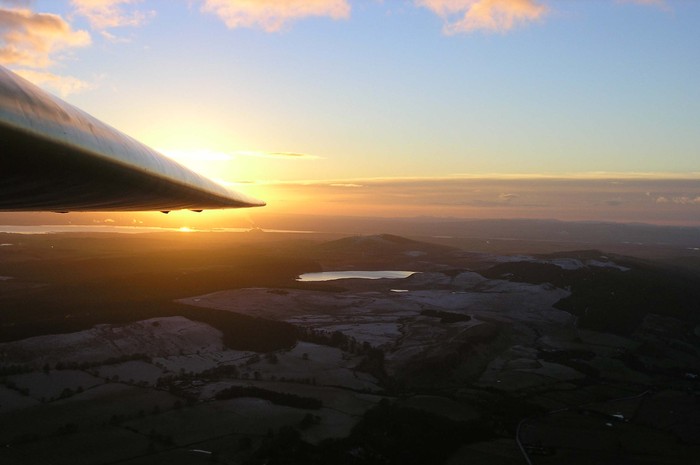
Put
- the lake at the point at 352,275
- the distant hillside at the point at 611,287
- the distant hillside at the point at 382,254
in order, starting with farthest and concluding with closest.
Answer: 1. the distant hillside at the point at 382,254
2. the lake at the point at 352,275
3. the distant hillside at the point at 611,287

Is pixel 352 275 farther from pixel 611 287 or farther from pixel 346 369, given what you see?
pixel 346 369

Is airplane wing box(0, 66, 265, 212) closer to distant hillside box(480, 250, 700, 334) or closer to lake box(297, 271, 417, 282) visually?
distant hillside box(480, 250, 700, 334)

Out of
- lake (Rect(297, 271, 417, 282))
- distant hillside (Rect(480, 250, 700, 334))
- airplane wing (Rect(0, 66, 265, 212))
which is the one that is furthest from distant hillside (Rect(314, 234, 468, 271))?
airplane wing (Rect(0, 66, 265, 212))

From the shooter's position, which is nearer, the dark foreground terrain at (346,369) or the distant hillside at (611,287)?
the dark foreground terrain at (346,369)

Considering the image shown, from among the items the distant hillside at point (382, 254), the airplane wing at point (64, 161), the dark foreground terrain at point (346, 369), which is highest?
the airplane wing at point (64, 161)

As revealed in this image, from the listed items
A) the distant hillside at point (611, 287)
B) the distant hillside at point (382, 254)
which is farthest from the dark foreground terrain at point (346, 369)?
the distant hillside at point (382, 254)

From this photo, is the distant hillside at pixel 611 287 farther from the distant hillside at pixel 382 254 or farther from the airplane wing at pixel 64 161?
the airplane wing at pixel 64 161

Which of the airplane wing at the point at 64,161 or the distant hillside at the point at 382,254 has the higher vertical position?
the airplane wing at the point at 64,161
